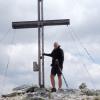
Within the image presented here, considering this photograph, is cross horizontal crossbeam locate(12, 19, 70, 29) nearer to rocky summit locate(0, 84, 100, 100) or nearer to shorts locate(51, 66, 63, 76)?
shorts locate(51, 66, 63, 76)

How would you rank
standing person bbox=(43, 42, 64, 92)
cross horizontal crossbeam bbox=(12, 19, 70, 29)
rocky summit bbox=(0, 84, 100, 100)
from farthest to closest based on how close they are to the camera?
cross horizontal crossbeam bbox=(12, 19, 70, 29)
standing person bbox=(43, 42, 64, 92)
rocky summit bbox=(0, 84, 100, 100)

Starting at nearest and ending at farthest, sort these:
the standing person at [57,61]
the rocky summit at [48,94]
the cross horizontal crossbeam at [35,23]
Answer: the rocky summit at [48,94], the standing person at [57,61], the cross horizontal crossbeam at [35,23]

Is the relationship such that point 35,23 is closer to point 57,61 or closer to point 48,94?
point 57,61

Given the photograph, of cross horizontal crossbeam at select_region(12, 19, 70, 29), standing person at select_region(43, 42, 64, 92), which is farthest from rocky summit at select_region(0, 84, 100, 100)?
cross horizontal crossbeam at select_region(12, 19, 70, 29)

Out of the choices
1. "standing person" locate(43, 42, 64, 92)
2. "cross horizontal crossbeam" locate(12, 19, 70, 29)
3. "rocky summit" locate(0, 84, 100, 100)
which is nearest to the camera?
"rocky summit" locate(0, 84, 100, 100)

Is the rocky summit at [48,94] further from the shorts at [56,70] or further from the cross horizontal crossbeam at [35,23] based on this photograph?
the cross horizontal crossbeam at [35,23]

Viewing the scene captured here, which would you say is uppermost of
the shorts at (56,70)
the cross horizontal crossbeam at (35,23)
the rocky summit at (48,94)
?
the cross horizontal crossbeam at (35,23)

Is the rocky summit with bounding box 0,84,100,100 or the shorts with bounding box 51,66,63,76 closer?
the rocky summit with bounding box 0,84,100,100

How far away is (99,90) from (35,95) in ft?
9.60

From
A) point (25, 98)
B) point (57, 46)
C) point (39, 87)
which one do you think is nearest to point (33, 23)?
point (57, 46)

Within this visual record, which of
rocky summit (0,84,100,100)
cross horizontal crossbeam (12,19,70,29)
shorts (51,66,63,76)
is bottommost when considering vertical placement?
rocky summit (0,84,100,100)

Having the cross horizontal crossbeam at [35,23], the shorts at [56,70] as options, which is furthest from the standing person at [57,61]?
the cross horizontal crossbeam at [35,23]

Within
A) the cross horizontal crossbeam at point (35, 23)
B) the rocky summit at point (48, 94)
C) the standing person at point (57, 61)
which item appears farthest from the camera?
the cross horizontal crossbeam at point (35, 23)

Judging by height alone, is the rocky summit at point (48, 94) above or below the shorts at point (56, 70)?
below
